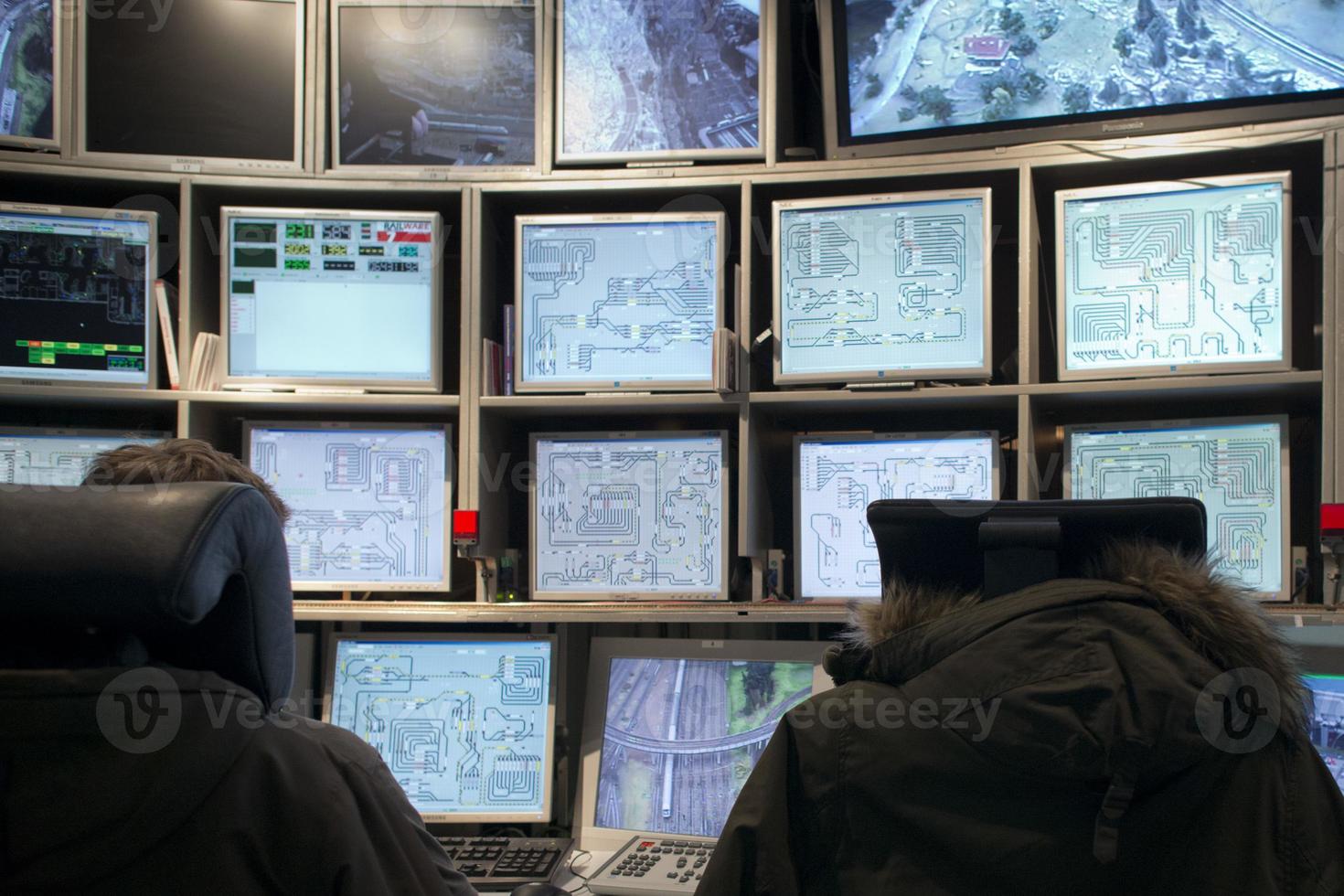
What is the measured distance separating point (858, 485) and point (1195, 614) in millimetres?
1332

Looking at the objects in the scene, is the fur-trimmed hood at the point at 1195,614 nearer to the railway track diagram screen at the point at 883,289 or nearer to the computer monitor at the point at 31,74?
the railway track diagram screen at the point at 883,289

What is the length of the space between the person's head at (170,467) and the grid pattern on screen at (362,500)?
702 millimetres

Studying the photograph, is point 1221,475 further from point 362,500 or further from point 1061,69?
point 362,500

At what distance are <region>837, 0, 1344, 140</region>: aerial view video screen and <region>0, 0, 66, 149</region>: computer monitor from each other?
1.76 m

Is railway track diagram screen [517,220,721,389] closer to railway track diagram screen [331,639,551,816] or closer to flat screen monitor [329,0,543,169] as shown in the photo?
flat screen monitor [329,0,543,169]

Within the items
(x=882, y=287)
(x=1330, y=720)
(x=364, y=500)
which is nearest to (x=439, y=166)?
(x=364, y=500)

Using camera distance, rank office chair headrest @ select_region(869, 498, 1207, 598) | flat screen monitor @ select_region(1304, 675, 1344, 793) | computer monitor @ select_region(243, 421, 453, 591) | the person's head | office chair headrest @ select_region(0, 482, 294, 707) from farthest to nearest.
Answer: computer monitor @ select_region(243, 421, 453, 591) → flat screen monitor @ select_region(1304, 675, 1344, 793) → the person's head → office chair headrest @ select_region(869, 498, 1207, 598) → office chair headrest @ select_region(0, 482, 294, 707)

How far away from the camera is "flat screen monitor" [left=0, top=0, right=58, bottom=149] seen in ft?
7.87

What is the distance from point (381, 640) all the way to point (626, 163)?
1.23 meters

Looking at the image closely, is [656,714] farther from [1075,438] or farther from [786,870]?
[786,870]

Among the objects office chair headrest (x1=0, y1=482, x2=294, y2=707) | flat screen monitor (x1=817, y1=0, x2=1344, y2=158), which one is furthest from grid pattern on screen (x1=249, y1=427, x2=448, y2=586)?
office chair headrest (x1=0, y1=482, x2=294, y2=707)

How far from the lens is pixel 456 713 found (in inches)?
95.7

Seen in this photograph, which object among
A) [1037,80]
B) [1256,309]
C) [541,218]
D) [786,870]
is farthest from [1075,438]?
[786,870]

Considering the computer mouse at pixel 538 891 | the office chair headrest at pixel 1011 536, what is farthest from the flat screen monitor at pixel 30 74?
the office chair headrest at pixel 1011 536
